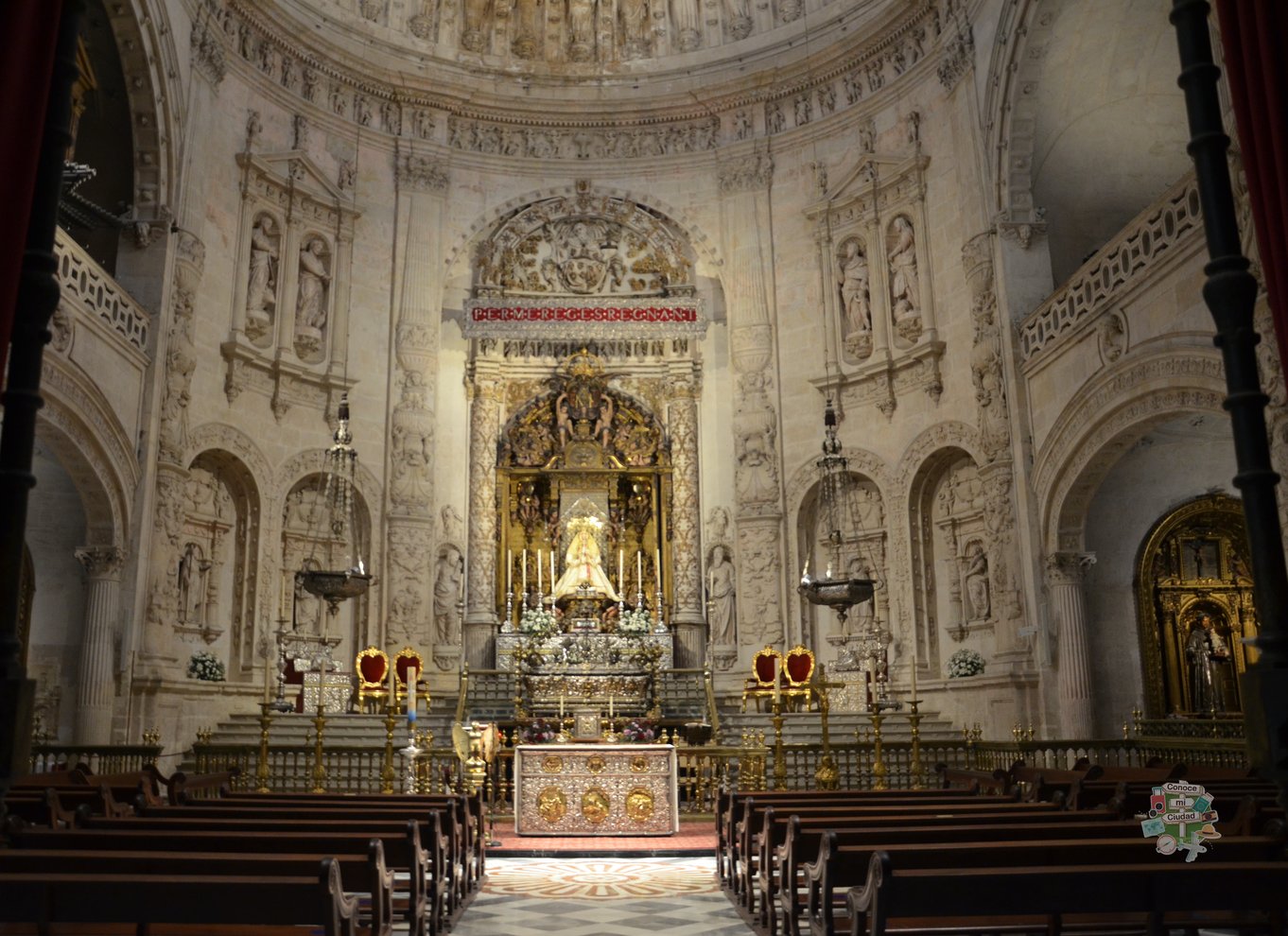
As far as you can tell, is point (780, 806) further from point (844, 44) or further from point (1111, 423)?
point (844, 44)

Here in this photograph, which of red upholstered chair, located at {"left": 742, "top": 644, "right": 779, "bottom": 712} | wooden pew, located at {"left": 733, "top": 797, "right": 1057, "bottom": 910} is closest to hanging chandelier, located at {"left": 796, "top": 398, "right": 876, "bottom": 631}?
red upholstered chair, located at {"left": 742, "top": 644, "right": 779, "bottom": 712}

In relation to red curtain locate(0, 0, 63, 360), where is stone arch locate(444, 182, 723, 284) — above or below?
above

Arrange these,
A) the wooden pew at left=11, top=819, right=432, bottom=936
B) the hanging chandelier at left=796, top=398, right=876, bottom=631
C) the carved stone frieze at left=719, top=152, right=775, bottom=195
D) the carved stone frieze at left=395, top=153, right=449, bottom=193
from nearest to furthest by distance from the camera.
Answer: the wooden pew at left=11, top=819, right=432, bottom=936, the hanging chandelier at left=796, top=398, right=876, bottom=631, the carved stone frieze at left=395, top=153, right=449, bottom=193, the carved stone frieze at left=719, top=152, right=775, bottom=195

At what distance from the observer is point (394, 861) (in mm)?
6238

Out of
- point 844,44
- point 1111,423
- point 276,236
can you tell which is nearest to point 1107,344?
point 1111,423

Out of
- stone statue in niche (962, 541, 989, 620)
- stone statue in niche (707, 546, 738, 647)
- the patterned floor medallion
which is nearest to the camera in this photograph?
the patterned floor medallion

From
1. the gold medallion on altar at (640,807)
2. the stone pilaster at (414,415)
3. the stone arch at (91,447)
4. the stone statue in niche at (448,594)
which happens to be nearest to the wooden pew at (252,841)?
the gold medallion on altar at (640,807)

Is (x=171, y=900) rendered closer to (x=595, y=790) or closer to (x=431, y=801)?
(x=431, y=801)

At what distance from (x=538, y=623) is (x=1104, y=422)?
10717mm

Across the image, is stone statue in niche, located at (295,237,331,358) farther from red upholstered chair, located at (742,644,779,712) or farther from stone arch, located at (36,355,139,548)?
red upholstered chair, located at (742,644,779,712)

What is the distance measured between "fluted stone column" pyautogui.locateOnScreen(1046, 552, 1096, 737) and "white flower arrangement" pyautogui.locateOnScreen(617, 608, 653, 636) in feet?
25.6

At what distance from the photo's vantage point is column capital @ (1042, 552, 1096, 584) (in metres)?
15.9

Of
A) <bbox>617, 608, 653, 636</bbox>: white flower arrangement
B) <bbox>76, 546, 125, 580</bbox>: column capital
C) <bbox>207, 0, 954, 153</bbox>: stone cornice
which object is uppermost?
<bbox>207, 0, 954, 153</bbox>: stone cornice

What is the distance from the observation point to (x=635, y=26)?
23.7 m
